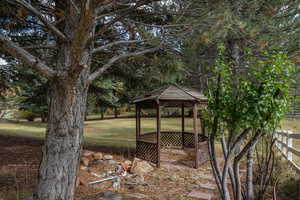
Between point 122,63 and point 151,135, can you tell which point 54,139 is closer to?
point 122,63

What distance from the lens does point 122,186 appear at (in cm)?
484

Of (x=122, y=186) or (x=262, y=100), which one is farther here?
(x=122, y=186)

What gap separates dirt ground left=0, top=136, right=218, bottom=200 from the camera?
4121 millimetres

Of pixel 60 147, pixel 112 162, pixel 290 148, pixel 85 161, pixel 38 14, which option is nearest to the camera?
pixel 38 14

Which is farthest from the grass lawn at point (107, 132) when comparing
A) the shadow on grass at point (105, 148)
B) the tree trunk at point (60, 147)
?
the tree trunk at point (60, 147)

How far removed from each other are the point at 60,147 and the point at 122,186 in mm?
2359

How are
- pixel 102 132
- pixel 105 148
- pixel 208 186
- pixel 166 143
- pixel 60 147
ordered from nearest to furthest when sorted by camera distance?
pixel 60 147, pixel 208 186, pixel 105 148, pixel 166 143, pixel 102 132

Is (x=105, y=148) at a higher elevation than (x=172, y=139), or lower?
lower

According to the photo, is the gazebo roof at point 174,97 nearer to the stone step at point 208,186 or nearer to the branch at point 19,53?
the stone step at point 208,186

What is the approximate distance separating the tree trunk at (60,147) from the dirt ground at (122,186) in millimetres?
814

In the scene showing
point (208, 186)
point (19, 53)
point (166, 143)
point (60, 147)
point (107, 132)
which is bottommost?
point (107, 132)

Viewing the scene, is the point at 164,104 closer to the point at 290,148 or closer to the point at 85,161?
the point at 85,161

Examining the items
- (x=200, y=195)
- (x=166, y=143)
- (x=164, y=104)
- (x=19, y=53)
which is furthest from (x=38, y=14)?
(x=166, y=143)

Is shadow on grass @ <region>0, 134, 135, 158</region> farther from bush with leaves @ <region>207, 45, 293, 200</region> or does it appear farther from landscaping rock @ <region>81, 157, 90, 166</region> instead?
bush with leaves @ <region>207, 45, 293, 200</region>
